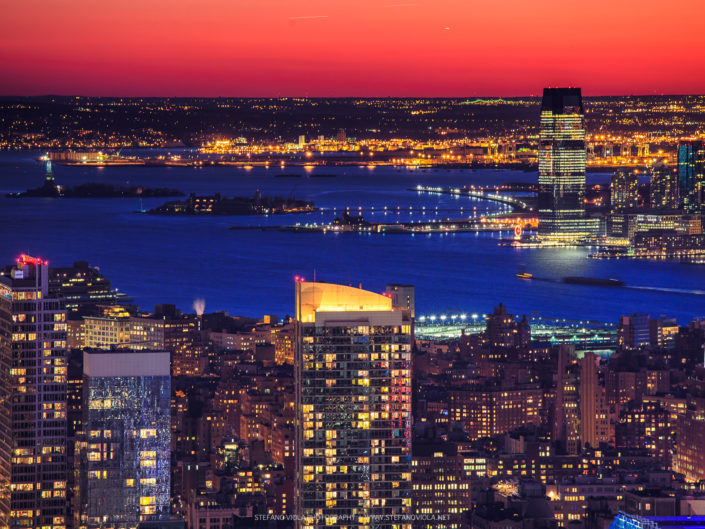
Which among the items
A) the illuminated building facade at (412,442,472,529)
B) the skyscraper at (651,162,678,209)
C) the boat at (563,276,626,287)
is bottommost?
the illuminated building facade at (412,442,472,529)

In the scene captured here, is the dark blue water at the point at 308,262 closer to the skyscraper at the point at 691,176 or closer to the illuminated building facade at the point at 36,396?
the skyscraper at the point at 691,176

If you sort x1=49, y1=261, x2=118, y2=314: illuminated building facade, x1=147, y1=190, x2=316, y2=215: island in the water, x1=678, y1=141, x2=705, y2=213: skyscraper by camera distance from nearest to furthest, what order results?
x1=49, y1=261, x2=118, y2=314: illuminated building facade
x1=678, y1=141, x2=705, y2=213: skyscraper
x1=147, y1=190, x2=316, y2=215: island in the water

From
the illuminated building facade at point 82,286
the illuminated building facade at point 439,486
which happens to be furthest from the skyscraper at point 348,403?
the illuminated building facade at point 82,286

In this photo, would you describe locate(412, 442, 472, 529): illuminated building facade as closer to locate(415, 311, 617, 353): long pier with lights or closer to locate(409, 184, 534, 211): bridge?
locate(415, 311, 617, 353): long pier with lights

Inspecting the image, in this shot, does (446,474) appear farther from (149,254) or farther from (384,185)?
(384,185)

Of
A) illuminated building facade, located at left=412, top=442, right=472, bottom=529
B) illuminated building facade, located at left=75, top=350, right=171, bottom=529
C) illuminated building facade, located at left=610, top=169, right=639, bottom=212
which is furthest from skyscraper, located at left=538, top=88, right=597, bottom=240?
illuminated building facade, located at left=75, top=350, right=171, bottom=529

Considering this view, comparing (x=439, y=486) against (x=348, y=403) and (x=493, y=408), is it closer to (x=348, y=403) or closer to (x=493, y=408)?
(x=348, y=403)
